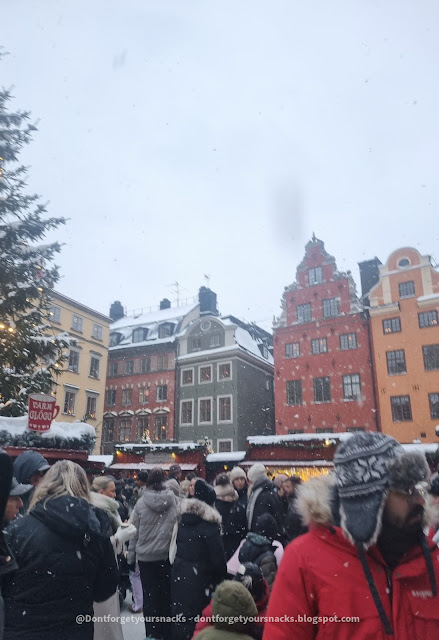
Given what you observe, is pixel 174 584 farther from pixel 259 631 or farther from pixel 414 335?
pixel 414 335

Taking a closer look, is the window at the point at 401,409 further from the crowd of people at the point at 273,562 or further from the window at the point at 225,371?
the crowd of people at the point at 273,562

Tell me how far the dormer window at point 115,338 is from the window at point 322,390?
2089 cm

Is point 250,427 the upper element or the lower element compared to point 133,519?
upper

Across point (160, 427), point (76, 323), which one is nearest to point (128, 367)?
point (76, 323)

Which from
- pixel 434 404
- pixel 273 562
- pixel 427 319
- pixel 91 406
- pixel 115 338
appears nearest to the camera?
pixel 273 562

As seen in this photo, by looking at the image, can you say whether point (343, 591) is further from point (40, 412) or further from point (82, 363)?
point (82, 363)

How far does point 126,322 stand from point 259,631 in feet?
148

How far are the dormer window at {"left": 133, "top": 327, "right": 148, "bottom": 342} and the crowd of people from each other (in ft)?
126

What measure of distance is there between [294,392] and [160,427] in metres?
12.2

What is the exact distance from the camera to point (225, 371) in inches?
1406

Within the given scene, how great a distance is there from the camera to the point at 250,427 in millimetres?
35188

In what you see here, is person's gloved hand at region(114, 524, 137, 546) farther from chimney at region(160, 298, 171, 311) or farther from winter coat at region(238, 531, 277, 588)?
A: chimney at region(160, 298, 171, 311)

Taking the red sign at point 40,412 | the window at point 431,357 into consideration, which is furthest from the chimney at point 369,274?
the red sign at point 40,412

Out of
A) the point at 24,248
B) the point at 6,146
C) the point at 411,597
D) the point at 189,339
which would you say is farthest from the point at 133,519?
the point at 189,339
